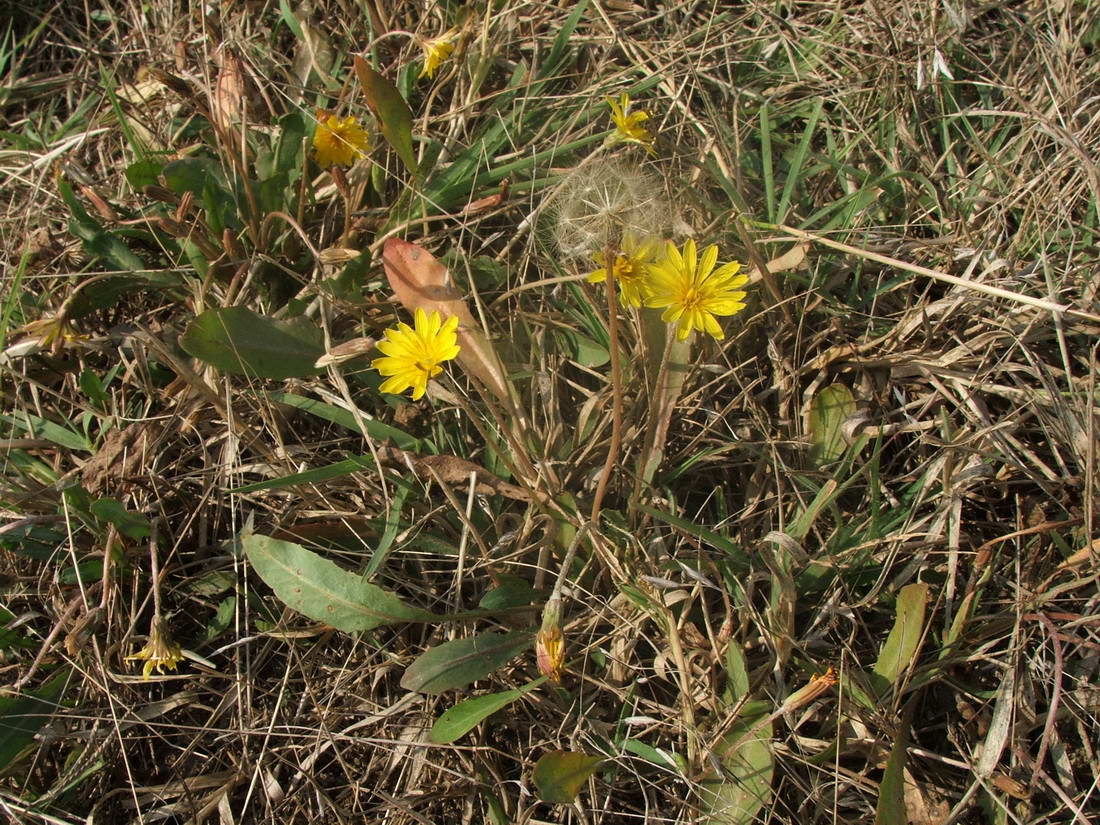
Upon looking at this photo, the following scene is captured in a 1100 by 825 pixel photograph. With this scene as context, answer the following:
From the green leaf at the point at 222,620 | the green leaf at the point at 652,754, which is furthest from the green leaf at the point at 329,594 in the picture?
the green leaf at the point at 652,754

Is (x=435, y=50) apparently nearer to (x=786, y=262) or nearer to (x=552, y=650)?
(x=786, y=262)

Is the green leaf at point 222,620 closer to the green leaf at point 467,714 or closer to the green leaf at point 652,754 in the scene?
the green leaf at point 467,714

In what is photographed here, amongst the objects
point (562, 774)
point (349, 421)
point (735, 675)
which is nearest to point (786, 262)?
point (735, 675)

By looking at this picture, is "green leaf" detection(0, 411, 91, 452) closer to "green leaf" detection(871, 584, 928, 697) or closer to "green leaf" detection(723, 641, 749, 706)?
"green leaf" detection(723, 641, 749, 706)

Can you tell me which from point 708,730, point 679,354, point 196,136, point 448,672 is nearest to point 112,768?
point 448,672

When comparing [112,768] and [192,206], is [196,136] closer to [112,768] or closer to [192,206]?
[192,206]

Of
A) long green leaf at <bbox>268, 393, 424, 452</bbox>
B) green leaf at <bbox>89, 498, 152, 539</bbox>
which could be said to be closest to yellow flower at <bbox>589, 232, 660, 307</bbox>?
long green leaf at <bbox>268, 393, 424, 452</bbox>
